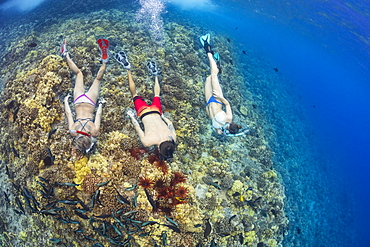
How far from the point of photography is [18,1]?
15359mm

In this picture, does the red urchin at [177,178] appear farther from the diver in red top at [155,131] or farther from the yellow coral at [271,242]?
the yellow coral at [271,242]

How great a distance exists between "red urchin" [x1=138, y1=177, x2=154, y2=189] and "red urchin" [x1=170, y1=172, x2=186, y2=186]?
653mm

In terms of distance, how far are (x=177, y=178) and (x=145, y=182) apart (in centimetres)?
102

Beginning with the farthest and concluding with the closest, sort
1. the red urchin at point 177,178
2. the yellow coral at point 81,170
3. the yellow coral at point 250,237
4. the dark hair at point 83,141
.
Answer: the yellow coral at point 250,237 < the red urchin at point 177,178 < the yellow coral at point 81,170 < the dark hair at point 83,141

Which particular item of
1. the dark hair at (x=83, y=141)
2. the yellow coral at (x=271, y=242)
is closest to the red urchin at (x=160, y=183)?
the dark hair at (x=83, y=141)

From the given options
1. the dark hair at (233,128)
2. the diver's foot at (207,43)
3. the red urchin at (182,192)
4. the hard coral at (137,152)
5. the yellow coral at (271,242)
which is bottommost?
the yellow coral at (271,242)

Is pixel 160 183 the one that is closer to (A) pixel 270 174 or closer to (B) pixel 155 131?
(B) pixel 155 131

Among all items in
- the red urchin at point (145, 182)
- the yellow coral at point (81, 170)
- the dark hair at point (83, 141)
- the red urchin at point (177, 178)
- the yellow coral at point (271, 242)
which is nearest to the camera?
the dark hair at point (83, 141)

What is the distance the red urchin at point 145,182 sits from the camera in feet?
16.9

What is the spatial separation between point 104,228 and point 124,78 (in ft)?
16.9

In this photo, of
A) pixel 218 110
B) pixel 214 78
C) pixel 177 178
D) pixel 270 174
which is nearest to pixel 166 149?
pixel 177 178

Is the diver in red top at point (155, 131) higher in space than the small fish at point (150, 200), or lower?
higher

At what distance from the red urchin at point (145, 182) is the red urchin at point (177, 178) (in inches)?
25.7

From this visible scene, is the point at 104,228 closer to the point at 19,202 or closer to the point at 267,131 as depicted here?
the point at 19,202
